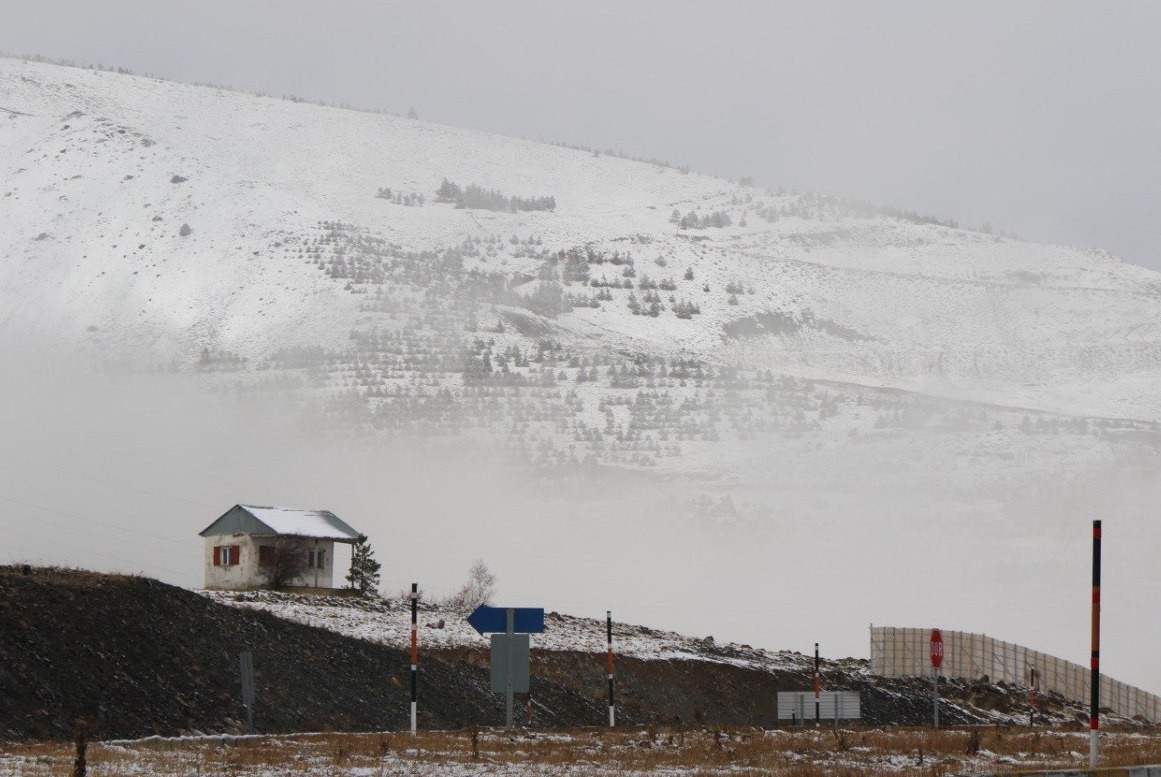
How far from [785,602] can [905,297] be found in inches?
3375

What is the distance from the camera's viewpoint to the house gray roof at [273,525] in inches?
2285

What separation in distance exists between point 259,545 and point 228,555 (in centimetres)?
140

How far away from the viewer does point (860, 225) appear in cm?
19862

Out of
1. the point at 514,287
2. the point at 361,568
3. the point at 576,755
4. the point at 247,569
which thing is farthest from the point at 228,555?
the point at 514,287

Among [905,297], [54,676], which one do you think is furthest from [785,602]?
[905,297]

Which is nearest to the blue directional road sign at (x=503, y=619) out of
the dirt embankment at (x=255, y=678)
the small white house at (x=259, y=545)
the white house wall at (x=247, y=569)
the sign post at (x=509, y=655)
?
the sign post at (x=509, y=655)

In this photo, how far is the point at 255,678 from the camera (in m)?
32.2

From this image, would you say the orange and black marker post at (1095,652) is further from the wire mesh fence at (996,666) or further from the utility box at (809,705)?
the wire mesh fence at (996,666)

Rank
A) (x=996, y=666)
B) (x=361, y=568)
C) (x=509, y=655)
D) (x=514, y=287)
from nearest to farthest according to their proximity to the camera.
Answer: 1. (x=509, y=655)
2. (x=996, y=666)
3. (x=361, y=568)
4. (x=514, y=287)

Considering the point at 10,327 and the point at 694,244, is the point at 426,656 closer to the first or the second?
the point at 10,327

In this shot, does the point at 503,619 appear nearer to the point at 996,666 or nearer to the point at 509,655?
the point at 509,655

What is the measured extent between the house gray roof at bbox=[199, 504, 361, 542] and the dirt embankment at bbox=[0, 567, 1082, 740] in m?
16.7

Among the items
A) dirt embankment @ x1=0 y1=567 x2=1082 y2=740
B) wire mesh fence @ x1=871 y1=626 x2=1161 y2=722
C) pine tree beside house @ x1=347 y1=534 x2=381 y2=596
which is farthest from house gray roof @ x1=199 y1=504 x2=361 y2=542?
wire mesh fence @ x1=871 y1=626 x2=1161 y2=722

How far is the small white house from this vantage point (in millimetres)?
58031
